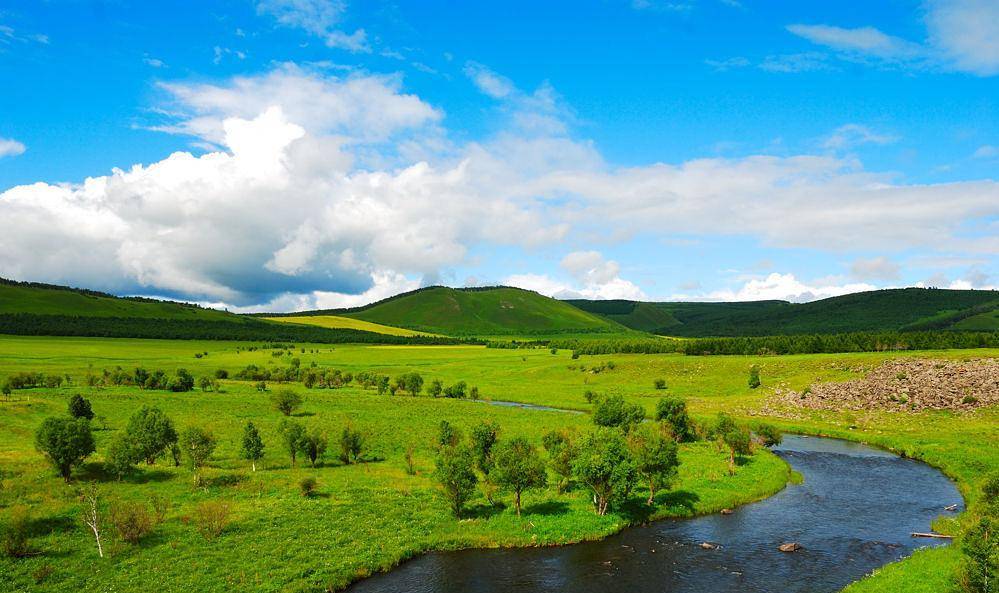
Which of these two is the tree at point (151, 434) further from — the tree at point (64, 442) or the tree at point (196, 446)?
the tree at point (64, 442)

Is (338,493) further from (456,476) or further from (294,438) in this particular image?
(294,438)

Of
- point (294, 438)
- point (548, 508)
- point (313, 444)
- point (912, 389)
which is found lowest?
point (548, 508)

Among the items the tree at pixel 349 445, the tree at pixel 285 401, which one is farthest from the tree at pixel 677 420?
the tree at pixel 285 401

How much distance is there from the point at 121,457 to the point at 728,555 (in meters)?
62.9

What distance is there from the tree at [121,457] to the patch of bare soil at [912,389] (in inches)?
4794

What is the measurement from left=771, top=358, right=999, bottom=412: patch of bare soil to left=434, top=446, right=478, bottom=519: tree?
94.5 m

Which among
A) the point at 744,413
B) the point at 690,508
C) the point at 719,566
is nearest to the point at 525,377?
the point at 744,413

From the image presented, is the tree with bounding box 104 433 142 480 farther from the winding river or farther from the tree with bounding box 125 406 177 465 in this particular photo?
the winding river

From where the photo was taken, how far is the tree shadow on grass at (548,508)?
2185 inches

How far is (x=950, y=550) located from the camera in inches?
1710

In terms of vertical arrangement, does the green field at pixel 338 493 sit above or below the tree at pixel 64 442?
below

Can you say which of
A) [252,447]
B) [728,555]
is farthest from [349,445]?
[728,555]

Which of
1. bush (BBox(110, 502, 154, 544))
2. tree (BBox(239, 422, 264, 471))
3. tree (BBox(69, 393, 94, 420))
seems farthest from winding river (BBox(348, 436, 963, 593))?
tree (BBox(69, 393, 94, 420))

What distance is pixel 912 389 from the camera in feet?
373
